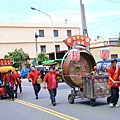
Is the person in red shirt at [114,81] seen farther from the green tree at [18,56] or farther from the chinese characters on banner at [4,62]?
the green tree at [18,56]

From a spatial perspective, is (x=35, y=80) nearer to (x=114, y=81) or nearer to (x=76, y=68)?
(x=76, y=68)

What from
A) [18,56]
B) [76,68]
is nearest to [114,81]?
[76,68]

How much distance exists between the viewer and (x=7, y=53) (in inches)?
2400

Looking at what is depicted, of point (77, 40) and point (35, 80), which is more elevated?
point (77, 40)

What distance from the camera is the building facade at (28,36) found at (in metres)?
61.0

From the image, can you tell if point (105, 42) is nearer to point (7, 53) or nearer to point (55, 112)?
point (7, 53)

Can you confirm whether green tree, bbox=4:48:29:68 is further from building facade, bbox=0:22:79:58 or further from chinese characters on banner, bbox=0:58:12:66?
chinese characters on banner, bbox=0:58:12:66

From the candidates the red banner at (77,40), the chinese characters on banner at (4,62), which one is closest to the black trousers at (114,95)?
the red banner at (77,40)

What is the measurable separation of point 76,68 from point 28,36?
50.6 meters

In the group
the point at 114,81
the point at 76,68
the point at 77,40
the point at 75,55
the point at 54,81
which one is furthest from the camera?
the point at 77,40

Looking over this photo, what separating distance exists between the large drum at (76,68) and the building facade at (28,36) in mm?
48049

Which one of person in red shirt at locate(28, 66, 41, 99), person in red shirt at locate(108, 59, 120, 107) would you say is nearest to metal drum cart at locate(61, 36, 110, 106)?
person in red shirt at locate(108, 59, 120, 107)

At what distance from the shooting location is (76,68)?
529 inches

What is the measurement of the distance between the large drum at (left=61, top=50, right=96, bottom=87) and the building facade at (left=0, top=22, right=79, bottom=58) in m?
48.0
